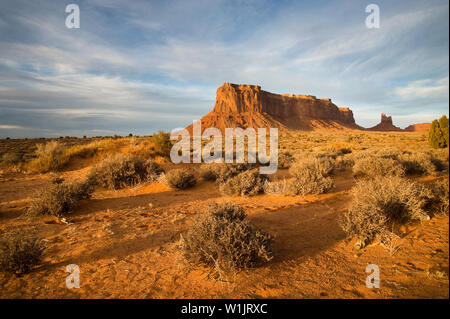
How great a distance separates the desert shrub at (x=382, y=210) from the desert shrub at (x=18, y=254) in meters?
4.98

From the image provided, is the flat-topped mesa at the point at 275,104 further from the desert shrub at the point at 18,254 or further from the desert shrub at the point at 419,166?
the desert shrub at the point at 18,254

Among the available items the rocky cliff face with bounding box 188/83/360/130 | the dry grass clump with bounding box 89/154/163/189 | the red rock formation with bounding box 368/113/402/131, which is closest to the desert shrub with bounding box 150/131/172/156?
the dry grass clump with bounding box 89/154/163/189

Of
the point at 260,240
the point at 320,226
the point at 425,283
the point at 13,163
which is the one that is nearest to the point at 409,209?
the point at 320,226

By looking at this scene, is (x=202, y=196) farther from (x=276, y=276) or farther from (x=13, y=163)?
(x=13, y=163)

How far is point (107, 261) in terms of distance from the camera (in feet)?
10.8

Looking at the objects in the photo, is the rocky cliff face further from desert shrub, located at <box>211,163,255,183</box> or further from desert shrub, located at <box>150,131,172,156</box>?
desert shrub, located at <box>211,163,255,183</box>

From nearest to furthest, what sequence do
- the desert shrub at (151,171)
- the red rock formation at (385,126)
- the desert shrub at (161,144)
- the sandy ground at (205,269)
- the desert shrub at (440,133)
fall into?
the sandy ground at (205,269) < the desert shrub at (151,171) < the desert shrub at (161,144) < the desert shrub at (440,133) < the red rock formation at (385,126)

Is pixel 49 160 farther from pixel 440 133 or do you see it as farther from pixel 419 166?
pixel 440 133

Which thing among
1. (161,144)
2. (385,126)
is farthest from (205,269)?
(385,126)

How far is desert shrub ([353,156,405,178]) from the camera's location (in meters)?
7.67

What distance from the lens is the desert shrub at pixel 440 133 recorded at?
1513 cm

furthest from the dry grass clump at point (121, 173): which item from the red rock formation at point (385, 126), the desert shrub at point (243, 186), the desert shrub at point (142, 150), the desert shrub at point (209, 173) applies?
the red rock formation at point (385, 126)
